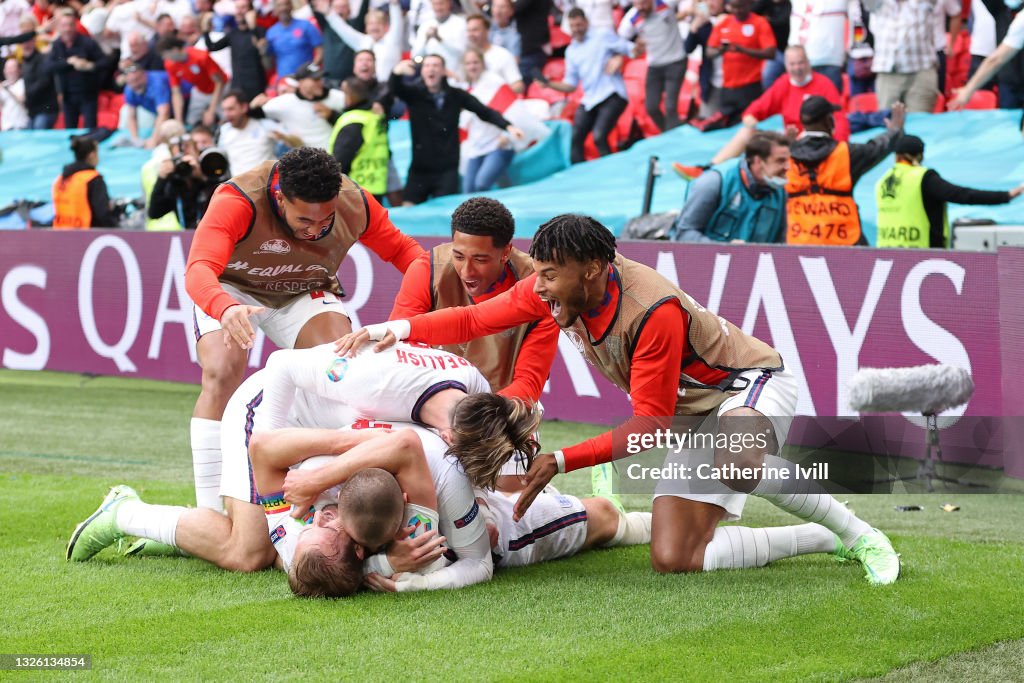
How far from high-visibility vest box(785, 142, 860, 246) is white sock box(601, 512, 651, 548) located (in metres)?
3.81

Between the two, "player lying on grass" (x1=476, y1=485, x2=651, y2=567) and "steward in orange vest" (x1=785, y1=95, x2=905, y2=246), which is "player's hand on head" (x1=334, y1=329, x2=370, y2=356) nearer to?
"player lying on grass" (x1=476, y1=485, x2=651, y2=567)

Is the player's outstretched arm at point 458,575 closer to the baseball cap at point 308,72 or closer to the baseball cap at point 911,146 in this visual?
the baseball cap at point 911,146

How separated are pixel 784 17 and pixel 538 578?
8443 mm

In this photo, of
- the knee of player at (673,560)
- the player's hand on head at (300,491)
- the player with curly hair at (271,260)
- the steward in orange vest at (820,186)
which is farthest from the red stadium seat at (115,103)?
the knee of player at (673,560)

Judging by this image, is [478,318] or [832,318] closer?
[478,318]

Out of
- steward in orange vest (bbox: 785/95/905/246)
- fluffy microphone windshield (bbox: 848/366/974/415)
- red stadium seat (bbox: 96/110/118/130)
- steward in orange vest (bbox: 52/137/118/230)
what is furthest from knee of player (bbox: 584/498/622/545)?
red stadium seat (bbox: 96/110/118/130)

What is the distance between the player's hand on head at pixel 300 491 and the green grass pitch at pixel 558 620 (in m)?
0.34

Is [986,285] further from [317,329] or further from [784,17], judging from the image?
[784,17]

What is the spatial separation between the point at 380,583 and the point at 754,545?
1550 millimetres

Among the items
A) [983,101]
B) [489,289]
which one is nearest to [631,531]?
[489,289]

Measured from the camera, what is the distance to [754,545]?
529 cm

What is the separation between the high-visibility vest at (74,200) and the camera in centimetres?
1273

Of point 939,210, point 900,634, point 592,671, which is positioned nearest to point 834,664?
point 900,634

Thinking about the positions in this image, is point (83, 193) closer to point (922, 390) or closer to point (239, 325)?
point (239, 325)
